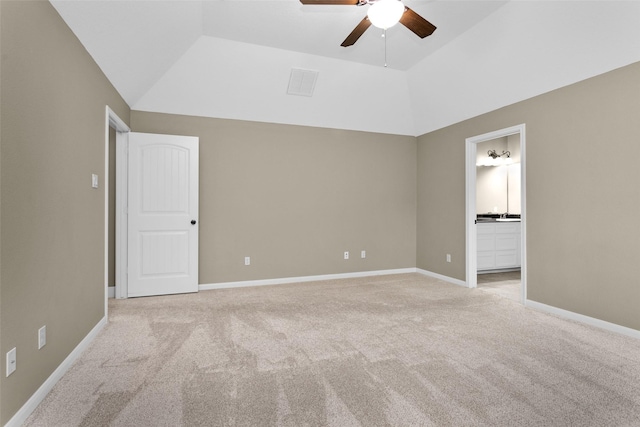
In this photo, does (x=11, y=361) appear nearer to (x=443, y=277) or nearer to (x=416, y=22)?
(x=416, y=22)

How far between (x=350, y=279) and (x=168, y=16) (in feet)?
13.2

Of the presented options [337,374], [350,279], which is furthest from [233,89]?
[337,374]

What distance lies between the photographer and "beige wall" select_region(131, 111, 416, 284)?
456cm

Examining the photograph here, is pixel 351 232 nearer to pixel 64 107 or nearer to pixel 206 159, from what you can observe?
pixel 206 159

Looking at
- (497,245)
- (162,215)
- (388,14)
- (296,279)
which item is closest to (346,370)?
(388,14)

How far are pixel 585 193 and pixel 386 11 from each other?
2.66m

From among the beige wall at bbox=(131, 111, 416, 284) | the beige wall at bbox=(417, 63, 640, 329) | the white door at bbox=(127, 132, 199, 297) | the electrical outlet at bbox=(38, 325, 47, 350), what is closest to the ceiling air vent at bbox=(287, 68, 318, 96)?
the beige wall at bbox=(131, 111, 416, 284)

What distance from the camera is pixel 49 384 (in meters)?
2.00

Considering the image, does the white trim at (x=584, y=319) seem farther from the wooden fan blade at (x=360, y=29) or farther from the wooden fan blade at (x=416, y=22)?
the wooden fan blade at (x=360, y=29)

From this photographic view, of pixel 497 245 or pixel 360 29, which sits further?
pixel 497 245

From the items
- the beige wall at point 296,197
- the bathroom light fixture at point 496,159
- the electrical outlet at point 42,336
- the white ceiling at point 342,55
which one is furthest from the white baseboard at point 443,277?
the electrical outlet at point 42,336

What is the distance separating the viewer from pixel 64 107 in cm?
227

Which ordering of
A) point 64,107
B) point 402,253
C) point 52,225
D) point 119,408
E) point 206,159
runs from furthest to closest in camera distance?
1. point 402,253
2. point 206,159
3. point 64,107
4. point 52,225
5. point 119,408

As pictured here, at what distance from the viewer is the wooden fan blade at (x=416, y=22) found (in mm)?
2329
